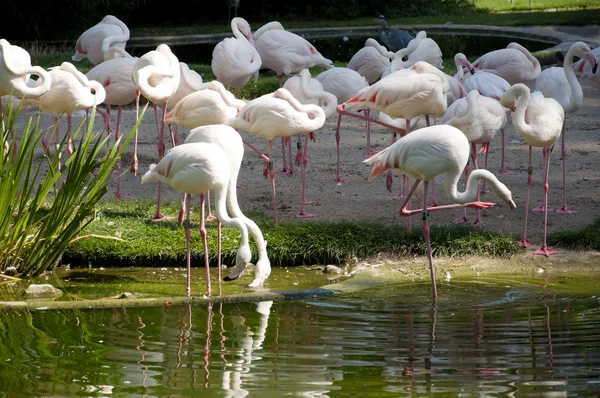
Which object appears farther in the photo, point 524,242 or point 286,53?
point 286,53

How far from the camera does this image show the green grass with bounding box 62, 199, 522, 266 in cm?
600

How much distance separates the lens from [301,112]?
21.5ft

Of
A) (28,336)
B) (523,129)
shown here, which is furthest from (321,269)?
(28,336)

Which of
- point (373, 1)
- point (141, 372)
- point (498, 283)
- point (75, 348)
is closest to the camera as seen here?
point (141, 372)

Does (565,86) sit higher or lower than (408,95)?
higher

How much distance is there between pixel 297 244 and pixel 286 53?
12.5 feet

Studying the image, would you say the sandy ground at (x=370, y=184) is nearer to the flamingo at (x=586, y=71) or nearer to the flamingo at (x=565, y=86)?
the flamingo at (x=565, y=86)

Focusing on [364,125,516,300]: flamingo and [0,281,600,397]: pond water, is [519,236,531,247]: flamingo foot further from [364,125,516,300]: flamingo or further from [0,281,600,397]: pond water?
[0,281,600,397]: pond water

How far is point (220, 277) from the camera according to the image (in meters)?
5.52

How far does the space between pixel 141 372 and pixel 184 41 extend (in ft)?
51.2

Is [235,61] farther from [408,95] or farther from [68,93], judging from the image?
[408,95]

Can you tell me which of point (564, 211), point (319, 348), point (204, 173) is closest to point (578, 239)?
point (564, 211)

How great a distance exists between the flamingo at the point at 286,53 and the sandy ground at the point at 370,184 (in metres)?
0.73

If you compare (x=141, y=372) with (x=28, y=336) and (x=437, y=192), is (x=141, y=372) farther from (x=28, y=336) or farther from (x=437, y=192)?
(x=437, y=192)
